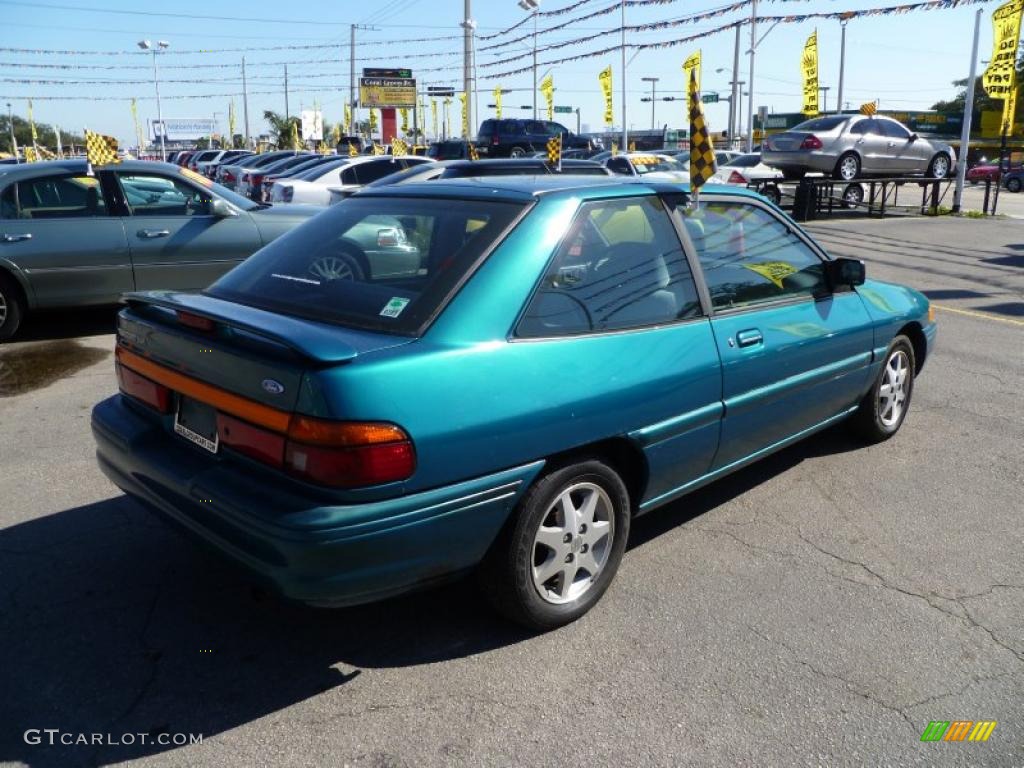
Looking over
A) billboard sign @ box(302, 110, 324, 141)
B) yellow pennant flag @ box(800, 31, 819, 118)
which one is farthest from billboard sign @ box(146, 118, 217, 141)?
yellow pennant flag @ box(800, 31, 819, 118)

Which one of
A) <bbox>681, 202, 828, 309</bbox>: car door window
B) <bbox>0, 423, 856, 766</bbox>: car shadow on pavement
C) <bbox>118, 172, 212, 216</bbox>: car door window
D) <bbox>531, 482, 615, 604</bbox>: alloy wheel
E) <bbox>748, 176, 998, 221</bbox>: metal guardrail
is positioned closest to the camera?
<bbox>0, 423, 856, 766</bbox>: car shadow on pavement

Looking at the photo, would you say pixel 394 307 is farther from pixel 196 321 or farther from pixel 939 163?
pixel 939 163

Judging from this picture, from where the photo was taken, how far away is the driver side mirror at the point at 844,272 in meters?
4.36

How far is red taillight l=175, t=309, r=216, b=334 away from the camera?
287 cm

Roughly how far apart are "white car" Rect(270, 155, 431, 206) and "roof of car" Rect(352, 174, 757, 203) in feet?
37.8

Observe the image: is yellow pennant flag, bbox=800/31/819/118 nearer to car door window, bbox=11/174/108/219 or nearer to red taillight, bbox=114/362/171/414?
car door window, bbox=11/174/108/219

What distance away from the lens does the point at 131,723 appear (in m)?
2.57

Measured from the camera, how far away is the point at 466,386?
8.70ft

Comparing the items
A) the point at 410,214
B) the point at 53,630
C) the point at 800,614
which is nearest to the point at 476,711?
the point at 800,614

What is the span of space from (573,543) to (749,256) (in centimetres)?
182

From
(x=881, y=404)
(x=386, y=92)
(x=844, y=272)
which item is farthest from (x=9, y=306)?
(x=386, y=92)

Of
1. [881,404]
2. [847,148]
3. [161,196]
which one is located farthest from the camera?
[847,148]

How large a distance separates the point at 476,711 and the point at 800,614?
136 centimetres

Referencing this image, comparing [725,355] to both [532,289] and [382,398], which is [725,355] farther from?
[382,398]
